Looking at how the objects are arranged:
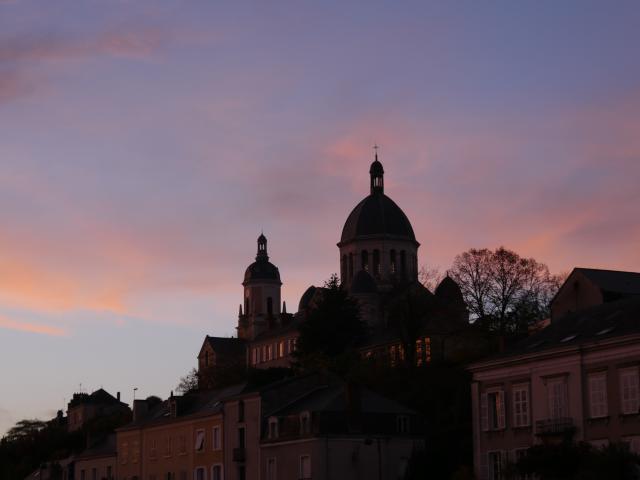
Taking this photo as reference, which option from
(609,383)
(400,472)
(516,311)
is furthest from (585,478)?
(516,311)

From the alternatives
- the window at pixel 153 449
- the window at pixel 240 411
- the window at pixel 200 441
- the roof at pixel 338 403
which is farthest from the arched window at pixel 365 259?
the roof at pixel 338 403

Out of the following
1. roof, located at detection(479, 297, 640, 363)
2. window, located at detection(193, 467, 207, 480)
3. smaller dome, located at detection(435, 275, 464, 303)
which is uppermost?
smaller dome, located at detection(435, 275, 464, 303)

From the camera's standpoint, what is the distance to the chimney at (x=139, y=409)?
3649 inches

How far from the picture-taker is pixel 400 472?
219ft

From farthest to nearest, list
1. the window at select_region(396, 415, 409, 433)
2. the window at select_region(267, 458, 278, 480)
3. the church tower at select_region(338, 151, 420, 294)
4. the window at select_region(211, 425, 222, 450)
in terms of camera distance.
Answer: the church tower at select_region(338, 151, 420, 294), the window at select_region(211, 425, 222, 450), the window at select_region(267, 458, 278, 480), the window at select_region(396, 415, 409, 433)

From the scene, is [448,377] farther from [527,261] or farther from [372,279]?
[372,279]

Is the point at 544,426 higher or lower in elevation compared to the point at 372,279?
lower

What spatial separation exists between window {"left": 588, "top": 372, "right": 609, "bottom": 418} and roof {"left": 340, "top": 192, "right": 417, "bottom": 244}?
96891 mm

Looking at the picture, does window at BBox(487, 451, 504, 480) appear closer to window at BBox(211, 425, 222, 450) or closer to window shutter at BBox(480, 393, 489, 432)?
window shutter at BBox(480, 393, 489, 432)

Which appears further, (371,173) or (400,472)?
(371,173)

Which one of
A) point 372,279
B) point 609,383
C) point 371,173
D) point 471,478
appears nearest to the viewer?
A: point 609,383

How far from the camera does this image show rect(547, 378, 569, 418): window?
5422cm

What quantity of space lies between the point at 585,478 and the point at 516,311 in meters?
52.9

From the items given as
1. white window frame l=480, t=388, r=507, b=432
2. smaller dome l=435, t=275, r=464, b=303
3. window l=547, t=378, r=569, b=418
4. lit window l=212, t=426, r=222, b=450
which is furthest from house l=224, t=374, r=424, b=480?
smaller dome l=435, t=275, r=464, b=303
